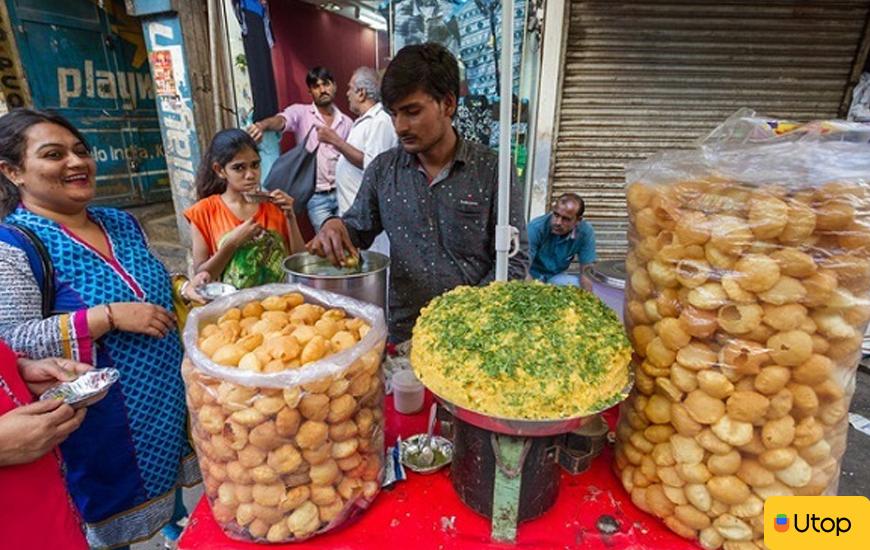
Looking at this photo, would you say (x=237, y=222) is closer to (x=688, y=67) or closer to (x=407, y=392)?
(x=407, y=392)

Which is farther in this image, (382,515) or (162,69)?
(162,69)

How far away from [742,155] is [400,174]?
138cm

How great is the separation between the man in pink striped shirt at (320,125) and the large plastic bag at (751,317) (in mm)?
3318

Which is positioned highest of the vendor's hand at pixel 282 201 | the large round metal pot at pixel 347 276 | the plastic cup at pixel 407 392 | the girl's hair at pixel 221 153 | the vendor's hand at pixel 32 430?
the girl's hair at pixel 221 153

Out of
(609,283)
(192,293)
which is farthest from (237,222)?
(609,283)

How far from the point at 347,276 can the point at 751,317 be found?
1.12 meters

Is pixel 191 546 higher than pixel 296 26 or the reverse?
the reverse

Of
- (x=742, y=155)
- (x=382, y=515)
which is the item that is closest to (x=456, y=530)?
(x=382, y=515)

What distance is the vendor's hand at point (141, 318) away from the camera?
1.46 meters

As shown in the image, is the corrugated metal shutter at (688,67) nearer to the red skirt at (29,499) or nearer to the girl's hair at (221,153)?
the girl's hair at (221,153)

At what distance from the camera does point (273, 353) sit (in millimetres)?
942

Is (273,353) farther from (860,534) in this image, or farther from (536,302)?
(860,534)

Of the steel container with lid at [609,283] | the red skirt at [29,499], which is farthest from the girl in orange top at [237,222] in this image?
the steel container with lid at [609,283]

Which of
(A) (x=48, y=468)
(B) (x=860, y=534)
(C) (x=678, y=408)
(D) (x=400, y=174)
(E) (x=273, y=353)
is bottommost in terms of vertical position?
(A) (x=48, y=468)
